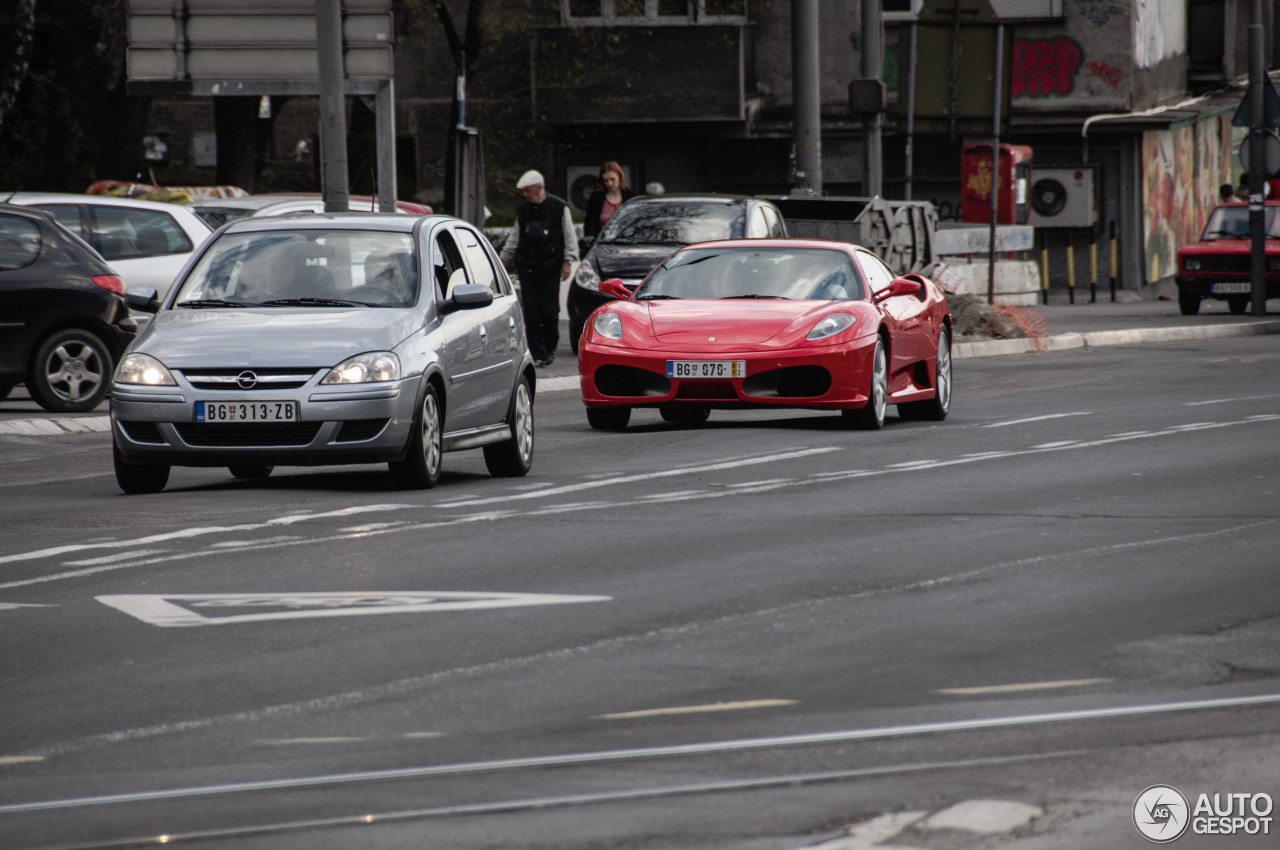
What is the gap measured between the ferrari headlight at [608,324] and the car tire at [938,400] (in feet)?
7.96

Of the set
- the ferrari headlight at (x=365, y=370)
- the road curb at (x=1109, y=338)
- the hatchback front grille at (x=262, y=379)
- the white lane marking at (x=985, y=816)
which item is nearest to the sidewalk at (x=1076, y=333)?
the road curb at (x=1109, y=338)

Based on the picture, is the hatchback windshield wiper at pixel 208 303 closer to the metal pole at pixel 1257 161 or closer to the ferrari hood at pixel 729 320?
the ferrari hood at pixel 729 320

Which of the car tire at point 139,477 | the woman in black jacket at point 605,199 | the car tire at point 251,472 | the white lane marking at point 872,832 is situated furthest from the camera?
the woman in black jacket at point 605,199

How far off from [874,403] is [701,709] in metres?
9.71

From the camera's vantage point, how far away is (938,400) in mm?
16594

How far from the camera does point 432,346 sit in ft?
37.7

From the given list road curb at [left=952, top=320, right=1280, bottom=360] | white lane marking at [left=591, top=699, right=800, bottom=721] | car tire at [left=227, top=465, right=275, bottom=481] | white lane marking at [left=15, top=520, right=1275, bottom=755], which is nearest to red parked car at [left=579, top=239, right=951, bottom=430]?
car tire at [left=227, top=465, right=275, bottom=481]

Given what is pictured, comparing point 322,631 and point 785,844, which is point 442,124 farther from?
point 785,844

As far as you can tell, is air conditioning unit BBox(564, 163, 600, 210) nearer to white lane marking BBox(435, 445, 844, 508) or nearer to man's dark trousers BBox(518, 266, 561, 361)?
man's dark trousers BBox(518, 266, 561, 361)

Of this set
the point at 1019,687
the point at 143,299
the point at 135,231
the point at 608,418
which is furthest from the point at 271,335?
the point at 135,231

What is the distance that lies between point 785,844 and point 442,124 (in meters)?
37.9

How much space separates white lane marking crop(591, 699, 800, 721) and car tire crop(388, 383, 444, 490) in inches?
220

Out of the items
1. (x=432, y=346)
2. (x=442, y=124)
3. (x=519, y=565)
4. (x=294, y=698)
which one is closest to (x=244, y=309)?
(x=432, y=346)

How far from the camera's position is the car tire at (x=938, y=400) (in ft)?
54.3
